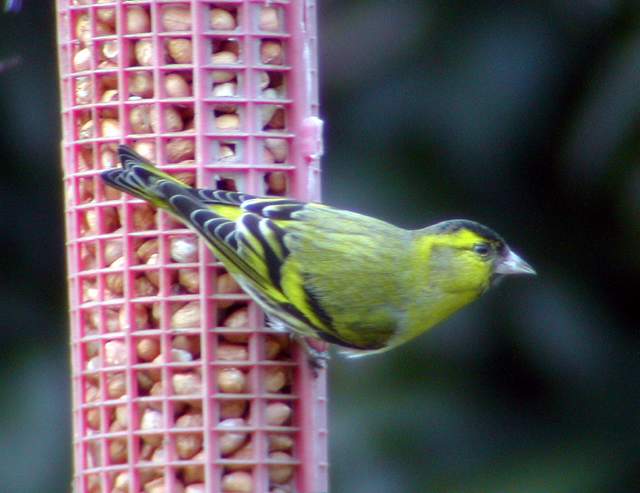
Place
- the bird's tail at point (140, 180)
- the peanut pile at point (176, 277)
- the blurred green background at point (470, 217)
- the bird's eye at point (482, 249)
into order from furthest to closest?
the blurred green background at point (470, 217)
the bird's eye at point (482, 249)
the peanut pile at point (176, 277)
the bird's tail at point (140, 180)

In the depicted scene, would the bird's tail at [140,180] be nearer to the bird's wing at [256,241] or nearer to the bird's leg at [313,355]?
the bird's wing at [256,241]

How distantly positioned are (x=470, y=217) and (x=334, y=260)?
2.15 metres

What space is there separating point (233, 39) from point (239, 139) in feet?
1.10

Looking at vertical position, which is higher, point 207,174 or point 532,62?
point 532,62

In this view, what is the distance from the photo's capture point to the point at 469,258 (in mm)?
7527

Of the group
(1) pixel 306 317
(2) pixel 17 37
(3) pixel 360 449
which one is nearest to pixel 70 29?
(1) pixel 306 317

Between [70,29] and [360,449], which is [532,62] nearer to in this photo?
[360,449]

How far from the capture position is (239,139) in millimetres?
7270

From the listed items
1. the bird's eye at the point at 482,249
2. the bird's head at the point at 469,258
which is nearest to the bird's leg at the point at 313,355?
the bird's head at the point at 469,258

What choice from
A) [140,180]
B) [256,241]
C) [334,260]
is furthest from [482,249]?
[140,180]

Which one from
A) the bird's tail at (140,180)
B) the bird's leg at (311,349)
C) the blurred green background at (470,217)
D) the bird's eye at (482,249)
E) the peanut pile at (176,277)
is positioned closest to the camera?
the bird's tail at (140,180)

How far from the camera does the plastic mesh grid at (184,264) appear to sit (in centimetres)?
714

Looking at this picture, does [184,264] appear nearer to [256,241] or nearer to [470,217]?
[256,241]

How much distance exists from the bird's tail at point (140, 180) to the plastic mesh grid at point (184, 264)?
19cm
